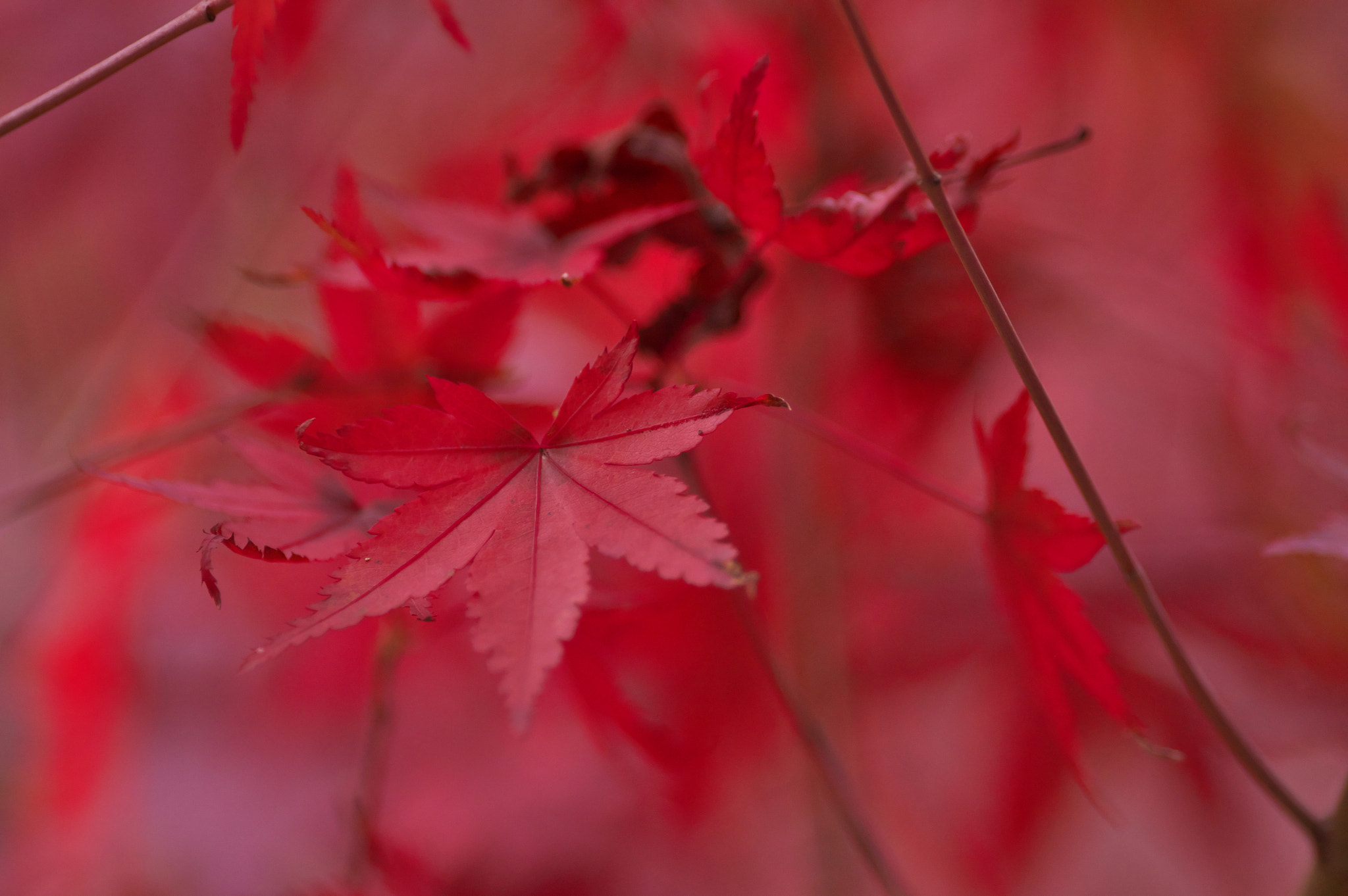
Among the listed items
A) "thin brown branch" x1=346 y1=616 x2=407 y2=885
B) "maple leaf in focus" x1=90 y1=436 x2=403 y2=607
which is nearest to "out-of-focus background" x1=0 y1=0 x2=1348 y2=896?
"thin brown branch" x1=346 y1=616 x2=407 y2=885

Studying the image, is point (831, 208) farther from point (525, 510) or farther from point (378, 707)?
point (378, 707)

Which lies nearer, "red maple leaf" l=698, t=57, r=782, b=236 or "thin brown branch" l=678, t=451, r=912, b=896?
"red maple leaf" l=698, t=57, r=782, b=236

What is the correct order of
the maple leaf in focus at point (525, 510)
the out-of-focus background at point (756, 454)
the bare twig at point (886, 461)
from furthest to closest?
the out-of-focus background at point (756, 454)
the bare twig at point (886, 461)
the maple leaf in focus at point (525, 510)

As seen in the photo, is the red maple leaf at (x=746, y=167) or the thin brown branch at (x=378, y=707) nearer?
the red maple leaf at (x=746, y=167)

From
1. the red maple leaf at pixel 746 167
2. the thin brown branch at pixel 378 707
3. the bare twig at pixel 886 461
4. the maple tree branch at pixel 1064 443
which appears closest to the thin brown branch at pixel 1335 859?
the maple tree branch at pixel 1064 443

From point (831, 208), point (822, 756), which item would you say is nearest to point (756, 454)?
point (822, 756)

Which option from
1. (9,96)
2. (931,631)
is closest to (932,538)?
(931,631)

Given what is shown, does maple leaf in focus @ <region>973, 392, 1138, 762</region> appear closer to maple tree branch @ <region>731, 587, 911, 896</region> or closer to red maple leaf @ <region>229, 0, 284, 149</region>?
maple tree branch @ <region>731, 587, 911, 896</region>

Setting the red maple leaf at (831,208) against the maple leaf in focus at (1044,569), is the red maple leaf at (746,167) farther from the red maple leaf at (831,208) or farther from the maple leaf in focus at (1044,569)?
the maple leaf in focus at (1044,569)
